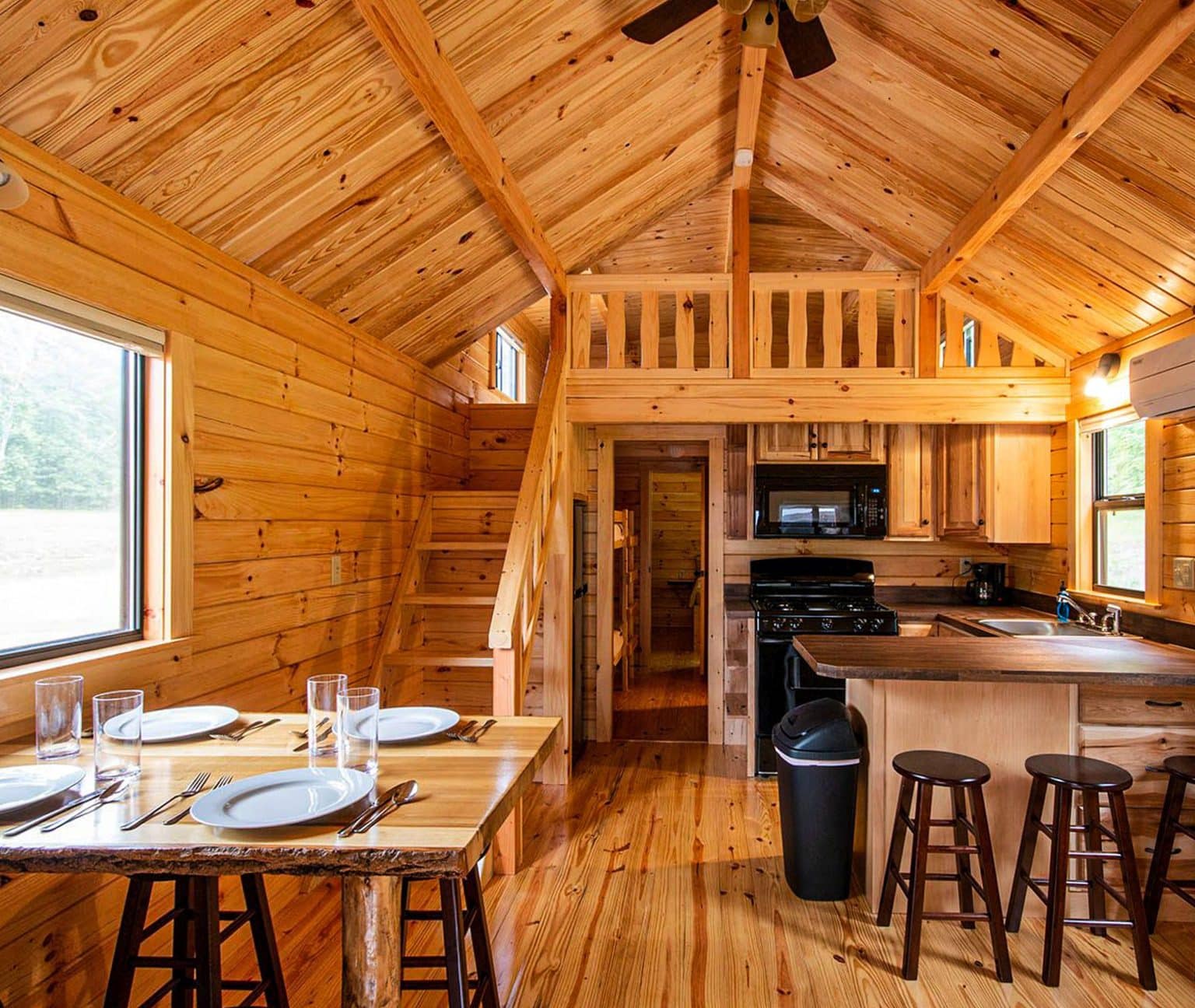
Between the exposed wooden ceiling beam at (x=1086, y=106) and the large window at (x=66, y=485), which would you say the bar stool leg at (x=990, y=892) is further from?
the large window at (x=66, y=485)

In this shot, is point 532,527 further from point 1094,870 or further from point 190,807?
point 1094,870

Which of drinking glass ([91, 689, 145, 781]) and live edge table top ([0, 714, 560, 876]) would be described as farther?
drinking glass ([91, 689, 145, 781])

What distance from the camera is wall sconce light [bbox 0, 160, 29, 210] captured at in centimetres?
151

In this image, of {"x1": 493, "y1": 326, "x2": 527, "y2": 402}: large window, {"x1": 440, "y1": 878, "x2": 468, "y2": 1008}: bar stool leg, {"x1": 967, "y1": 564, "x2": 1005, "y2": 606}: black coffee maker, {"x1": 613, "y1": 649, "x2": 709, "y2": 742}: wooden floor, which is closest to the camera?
{"x1": 440, "y1": 878, "x2": 468, "y2": 1008}: bar stool leg

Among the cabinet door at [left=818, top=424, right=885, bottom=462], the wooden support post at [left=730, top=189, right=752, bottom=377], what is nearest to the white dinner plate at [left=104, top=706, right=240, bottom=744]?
the wooden support post at [left=730, top=189, right=752, bottom=377]

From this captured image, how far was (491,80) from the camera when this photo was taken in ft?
8.32

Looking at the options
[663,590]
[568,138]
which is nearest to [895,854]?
[568,138]

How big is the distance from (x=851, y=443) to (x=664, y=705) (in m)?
2.57

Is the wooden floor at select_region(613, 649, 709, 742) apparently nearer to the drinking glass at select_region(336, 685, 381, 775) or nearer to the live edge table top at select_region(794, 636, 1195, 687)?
the live edge table top at select_region(794, 636, 1195, 687)

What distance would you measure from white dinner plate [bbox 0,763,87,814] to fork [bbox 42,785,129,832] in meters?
0.06

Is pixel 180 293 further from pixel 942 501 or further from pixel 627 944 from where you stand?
pixel 942 501

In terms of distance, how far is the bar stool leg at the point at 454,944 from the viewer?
1641 millimetres

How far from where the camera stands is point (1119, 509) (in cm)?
375

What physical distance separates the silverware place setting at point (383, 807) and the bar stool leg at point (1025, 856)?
2112mm
